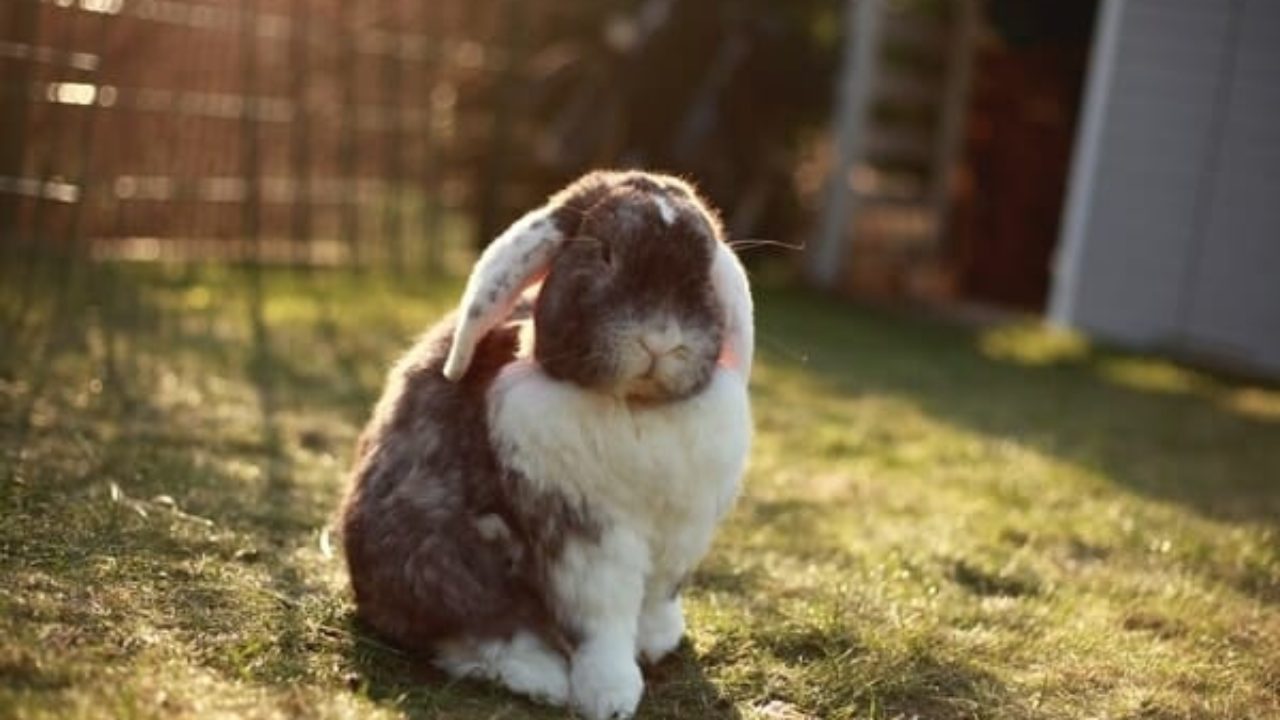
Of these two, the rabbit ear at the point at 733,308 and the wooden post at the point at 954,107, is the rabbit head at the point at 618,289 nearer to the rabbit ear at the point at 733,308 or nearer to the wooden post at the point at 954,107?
the rabbit ear at the point at 733,308

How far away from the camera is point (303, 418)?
18.0ft

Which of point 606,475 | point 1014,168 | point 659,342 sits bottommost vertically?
Result: point 606,475

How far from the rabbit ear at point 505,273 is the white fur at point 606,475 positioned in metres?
0.12

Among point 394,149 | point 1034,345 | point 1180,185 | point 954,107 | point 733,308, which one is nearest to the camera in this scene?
point 733,308

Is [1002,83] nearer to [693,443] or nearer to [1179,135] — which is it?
[1179,135]

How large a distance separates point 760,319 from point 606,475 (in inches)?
218

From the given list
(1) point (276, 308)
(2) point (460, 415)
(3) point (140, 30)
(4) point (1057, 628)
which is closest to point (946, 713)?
(4) point (1057, 628)

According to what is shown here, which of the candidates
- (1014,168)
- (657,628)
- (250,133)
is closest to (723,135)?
(1014,168)

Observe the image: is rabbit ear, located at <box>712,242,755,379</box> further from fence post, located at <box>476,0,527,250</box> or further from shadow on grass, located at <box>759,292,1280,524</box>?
fence post, located at <box>476,0,527,250</box>

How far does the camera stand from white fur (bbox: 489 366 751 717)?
3.03m

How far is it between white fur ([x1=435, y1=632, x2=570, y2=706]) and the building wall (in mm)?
6262

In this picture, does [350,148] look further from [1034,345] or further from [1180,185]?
[1180,185]

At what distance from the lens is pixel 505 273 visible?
303cm

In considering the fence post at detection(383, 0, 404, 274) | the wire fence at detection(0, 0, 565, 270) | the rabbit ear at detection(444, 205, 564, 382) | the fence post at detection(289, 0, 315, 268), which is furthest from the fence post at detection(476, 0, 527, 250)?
the rabbit ear at detection(444, 205, 564, 382)
